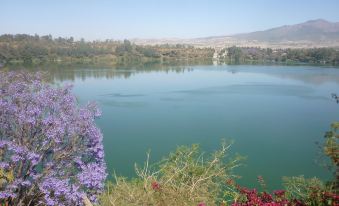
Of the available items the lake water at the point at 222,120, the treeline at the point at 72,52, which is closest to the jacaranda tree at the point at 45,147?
the lake water at the point at 222,120

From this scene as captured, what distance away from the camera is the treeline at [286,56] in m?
48.0

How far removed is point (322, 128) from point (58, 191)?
1252 cm

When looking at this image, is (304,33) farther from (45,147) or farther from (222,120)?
(45,147)

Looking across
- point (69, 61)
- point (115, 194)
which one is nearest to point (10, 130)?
point (115, 194)

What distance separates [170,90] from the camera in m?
23.8

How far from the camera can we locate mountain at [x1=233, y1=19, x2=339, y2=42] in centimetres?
14943

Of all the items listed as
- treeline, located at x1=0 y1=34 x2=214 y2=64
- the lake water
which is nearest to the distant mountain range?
treeline, located at x1=0 y1=34 x2=214 y2=64

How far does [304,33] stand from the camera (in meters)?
164

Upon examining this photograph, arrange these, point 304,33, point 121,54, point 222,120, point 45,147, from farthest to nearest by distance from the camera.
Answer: point 304,33, point 121,54, point 222,120, point 45,147

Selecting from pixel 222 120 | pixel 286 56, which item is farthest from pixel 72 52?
pixel 222 120

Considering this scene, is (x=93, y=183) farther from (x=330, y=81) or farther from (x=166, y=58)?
(x=166, y=58)

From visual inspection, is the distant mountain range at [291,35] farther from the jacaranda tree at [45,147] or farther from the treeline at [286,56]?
the jacaranda tree at [45,147]

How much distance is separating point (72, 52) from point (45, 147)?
43.5m

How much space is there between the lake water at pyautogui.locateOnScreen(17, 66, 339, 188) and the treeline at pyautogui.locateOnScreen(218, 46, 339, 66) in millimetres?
22879
